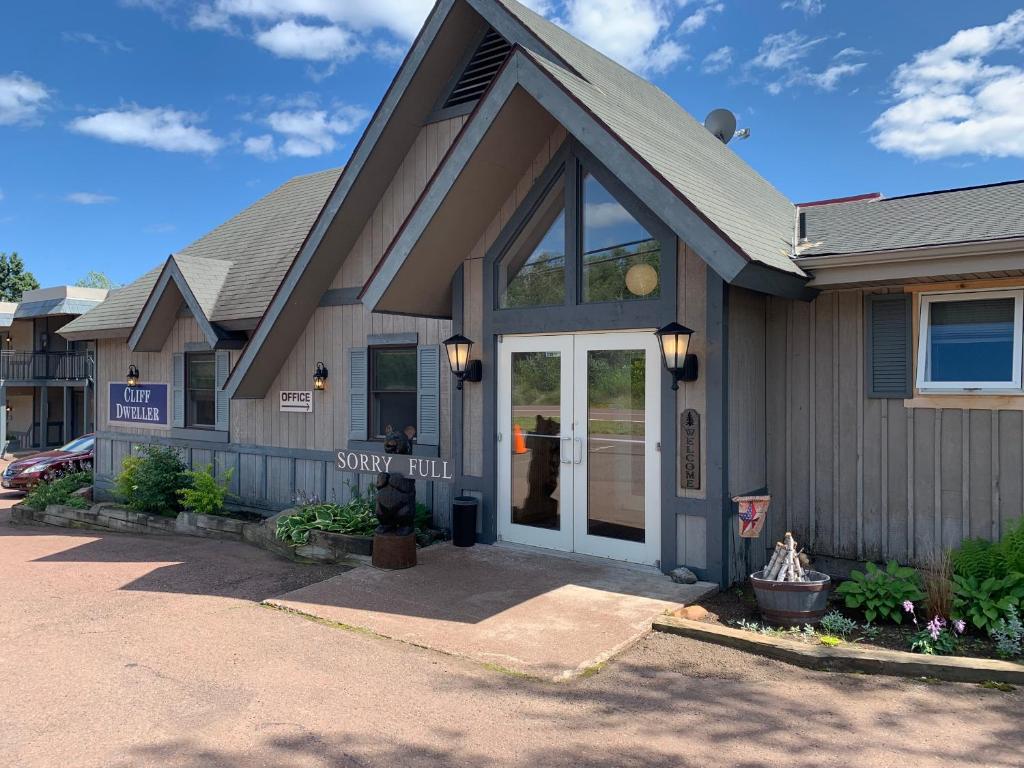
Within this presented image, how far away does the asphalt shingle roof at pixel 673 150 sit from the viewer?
21.7 ft

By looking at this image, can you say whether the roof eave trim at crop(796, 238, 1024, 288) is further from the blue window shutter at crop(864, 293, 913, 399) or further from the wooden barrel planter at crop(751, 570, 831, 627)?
the wooden barrel planter at crop(751, 570, 831, 627)

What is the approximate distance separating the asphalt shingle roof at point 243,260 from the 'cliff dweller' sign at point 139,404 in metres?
1.19

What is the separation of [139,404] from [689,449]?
36.3 feet

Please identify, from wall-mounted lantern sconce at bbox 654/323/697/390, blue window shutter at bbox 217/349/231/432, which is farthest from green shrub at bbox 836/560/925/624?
blue window shutter at bbox 217/349/231/432

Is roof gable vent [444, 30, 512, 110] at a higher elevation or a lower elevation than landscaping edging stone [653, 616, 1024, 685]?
higher

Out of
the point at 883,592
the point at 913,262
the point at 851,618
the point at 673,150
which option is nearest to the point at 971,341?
the point at 913,262

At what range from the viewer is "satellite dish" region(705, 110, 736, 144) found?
13.9 m

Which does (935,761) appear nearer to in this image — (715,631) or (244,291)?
(715,631)

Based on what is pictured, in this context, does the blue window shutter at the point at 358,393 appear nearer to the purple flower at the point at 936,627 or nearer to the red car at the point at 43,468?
the purple flower at the point at 936,627

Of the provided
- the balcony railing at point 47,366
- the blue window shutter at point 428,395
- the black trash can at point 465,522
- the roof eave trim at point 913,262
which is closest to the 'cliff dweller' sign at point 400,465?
the black trash can at point 465,522

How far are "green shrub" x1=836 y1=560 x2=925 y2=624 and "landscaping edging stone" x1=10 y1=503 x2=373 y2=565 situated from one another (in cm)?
482

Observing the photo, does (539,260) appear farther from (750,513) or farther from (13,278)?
(13,278)

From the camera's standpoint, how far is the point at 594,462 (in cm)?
773

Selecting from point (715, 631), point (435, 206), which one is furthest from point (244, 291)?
point (715, 631)
